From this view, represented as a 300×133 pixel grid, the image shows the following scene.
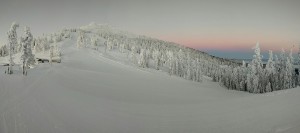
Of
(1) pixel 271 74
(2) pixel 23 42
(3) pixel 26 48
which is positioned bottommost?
(1) pixel 271 74

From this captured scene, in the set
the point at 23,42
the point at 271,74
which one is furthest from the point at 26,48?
the point at 271,74

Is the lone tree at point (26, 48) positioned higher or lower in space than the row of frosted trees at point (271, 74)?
higher

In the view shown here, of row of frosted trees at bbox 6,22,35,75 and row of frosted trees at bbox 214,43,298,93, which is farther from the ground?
row of frosted trees at bbox 6,22,35,75

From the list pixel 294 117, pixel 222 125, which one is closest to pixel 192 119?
pixel 222 125

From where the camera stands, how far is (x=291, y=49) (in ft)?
354

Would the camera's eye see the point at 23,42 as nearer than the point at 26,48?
Yes

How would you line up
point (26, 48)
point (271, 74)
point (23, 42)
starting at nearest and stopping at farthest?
point (23, 42) → point (26, 48) → point (271, 74)

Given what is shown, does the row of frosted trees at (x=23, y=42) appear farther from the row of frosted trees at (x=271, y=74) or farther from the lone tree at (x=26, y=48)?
the row of frosted trees at (x=271, y=74)

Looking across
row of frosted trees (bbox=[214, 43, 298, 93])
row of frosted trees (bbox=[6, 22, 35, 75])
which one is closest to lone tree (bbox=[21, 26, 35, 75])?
row of frosted trees (bbox=[6, 22, 35, 75])

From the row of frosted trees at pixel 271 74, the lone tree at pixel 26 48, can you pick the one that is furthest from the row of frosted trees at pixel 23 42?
the row of frosted trees at pixel 271 74

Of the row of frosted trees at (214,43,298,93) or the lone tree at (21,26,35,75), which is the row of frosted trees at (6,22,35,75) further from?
the row of frosted trees at (214,43,298,93)

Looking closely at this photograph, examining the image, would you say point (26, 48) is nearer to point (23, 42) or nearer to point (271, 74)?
point (23, 42)

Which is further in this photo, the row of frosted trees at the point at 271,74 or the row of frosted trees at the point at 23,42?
the row of frosted trees at the point at 271,74

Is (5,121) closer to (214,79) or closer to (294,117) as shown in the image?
(294,117)
